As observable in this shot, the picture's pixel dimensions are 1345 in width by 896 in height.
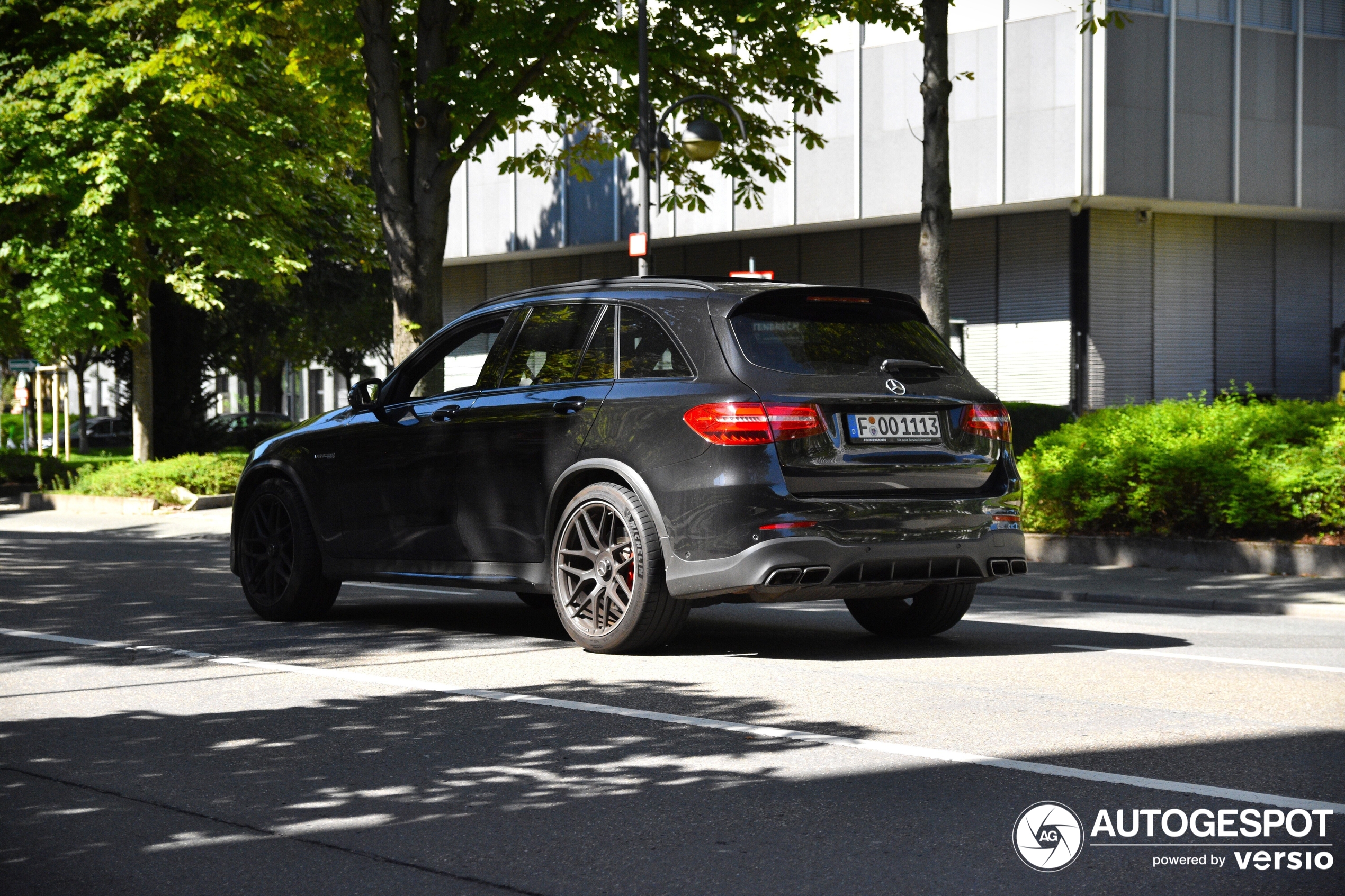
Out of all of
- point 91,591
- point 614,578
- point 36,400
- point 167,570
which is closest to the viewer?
point 614,578

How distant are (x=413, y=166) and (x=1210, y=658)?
1221 centimetres

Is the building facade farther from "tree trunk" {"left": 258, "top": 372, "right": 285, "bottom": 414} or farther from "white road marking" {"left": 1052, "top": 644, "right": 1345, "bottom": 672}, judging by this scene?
"tree trunk" {"left": 258, "top": 372, "right": 285, "bottom": 414}

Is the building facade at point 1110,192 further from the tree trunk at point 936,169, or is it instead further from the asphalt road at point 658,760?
the asphalt road at point 658,760

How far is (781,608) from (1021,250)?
2280 centimetres

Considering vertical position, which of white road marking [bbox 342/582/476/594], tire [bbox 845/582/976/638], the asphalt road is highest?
tire [bbox 845/582/976/638]

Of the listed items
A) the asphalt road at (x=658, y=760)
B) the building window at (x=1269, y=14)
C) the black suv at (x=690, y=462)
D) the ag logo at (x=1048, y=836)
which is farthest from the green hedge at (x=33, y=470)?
the ag logo at (x=1048, y=836)

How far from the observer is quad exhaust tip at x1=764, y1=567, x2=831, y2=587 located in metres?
7.42

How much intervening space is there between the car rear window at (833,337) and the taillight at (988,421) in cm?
25

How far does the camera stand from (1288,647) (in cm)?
878

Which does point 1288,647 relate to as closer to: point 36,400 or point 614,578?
point 614,578

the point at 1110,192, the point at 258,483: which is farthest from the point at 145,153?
the point at 258,483

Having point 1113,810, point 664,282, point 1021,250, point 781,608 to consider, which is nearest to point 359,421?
point 664,282

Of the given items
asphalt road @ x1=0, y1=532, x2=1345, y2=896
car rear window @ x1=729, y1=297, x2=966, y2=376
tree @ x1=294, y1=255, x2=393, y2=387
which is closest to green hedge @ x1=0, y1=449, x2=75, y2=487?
tree @ x1=294, y1=255, x2=393, y2=387

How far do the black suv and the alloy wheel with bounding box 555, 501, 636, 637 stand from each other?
0.04 feet
